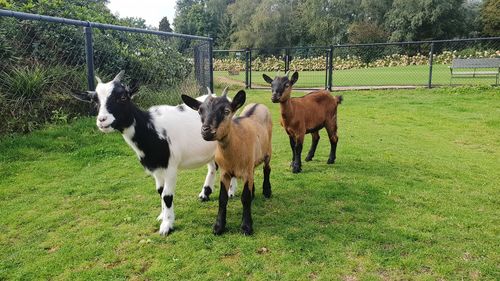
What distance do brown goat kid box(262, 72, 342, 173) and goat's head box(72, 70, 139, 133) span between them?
2.48 m

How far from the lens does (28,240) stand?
154 inches

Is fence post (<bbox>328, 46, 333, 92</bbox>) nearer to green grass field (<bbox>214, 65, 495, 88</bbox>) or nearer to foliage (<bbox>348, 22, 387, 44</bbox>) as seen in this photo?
green grass field (<bbox>214, 65, 495, 88</bbox>)

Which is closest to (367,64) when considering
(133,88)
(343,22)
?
(133,88)

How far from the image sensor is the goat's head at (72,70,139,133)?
3.68m

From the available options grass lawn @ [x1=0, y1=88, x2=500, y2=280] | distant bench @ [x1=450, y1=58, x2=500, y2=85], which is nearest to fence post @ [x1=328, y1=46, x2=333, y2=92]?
distant bench @ [x1=450, y1=58, x2=500, y2=85]

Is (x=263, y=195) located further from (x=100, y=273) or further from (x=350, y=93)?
(x=350, y=93)

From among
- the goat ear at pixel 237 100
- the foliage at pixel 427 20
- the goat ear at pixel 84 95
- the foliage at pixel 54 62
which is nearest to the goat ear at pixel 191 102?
the goat ear at pixel 237 100

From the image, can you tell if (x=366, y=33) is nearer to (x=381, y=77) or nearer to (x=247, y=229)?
(x=381, y=77)

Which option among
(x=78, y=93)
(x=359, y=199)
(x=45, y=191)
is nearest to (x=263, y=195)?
(x=359, y=199)

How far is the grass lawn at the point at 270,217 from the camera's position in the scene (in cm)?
341

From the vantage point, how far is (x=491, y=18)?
141ft

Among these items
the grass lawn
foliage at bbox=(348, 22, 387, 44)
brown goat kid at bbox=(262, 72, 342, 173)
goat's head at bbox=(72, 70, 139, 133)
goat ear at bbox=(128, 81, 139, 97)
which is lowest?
the grass lawn

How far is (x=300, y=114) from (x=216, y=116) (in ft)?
9.25

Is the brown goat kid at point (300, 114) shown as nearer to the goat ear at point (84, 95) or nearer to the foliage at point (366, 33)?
the goat ear at point (84, 95)
